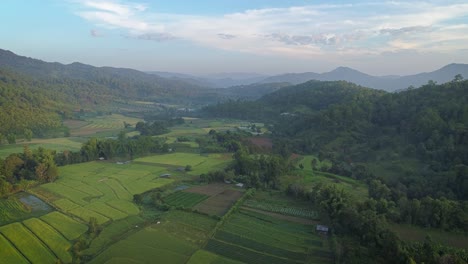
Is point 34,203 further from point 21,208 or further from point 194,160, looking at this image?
point 194,160

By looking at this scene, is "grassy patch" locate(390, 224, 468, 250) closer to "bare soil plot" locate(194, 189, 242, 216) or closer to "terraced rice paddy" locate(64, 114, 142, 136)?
"bare soil plot" locate(194, 189, 242, 216)

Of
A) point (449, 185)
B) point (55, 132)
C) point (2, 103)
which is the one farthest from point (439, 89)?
point (2, 103)

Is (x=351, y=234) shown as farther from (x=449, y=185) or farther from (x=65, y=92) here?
(x=65, y=92)

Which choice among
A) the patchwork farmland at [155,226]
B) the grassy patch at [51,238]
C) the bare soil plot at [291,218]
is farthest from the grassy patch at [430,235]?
the grassy patch at [51,238]

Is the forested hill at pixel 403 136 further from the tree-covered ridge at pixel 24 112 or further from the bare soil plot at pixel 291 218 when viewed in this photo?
the tree-covered ridge at pixel 24 112

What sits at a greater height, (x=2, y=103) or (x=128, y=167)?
(x=2, y=103)
